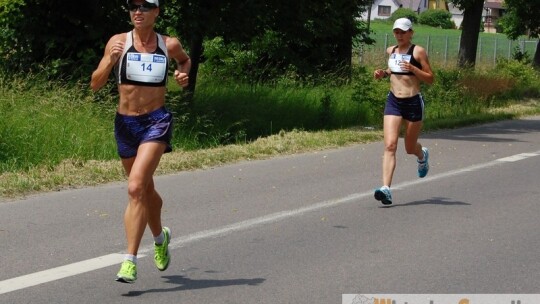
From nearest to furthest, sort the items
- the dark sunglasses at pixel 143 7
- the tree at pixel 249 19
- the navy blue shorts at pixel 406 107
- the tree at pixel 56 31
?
the dark sunglasses at pixel 143 7 → the navy blue shorts at pixel 406 107 → the tree at pixel 56 31 → the tree at pixel 249 19

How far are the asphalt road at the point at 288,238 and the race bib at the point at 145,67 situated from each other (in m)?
1.39

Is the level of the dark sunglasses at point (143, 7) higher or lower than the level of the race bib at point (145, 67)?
higher

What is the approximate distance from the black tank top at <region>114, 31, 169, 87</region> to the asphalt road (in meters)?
1.37

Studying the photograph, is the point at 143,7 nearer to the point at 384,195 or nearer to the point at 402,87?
the point at 384,195

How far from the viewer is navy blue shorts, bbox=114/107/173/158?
750 centimetres

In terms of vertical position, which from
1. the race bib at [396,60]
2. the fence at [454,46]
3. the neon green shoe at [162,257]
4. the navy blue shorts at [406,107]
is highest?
the race bib at [396,60]

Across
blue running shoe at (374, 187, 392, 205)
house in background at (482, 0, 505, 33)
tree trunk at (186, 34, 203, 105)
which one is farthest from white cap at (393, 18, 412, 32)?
house in background at (482, 0, 505, 33)

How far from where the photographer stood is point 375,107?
22.1 m

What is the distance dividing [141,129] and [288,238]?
2233 mm

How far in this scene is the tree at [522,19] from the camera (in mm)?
38531

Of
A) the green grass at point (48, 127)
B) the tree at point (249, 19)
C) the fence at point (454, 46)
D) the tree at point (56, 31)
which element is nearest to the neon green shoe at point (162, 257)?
the green grass at point (48, 127)

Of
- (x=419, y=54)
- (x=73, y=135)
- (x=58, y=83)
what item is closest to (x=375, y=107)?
(x=58, y=83)

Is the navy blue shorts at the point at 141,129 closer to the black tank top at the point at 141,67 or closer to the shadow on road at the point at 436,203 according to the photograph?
the black tank top at the point at 141,67

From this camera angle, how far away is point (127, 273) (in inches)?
280
